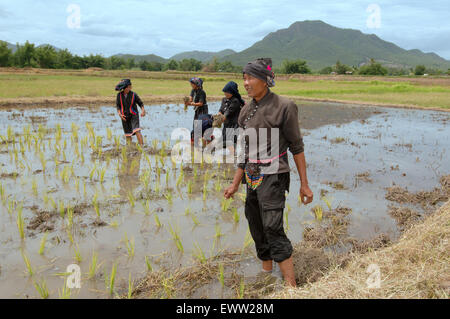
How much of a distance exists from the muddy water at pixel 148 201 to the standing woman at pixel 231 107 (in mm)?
751

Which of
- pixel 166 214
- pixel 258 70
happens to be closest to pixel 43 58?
pixel 166 214

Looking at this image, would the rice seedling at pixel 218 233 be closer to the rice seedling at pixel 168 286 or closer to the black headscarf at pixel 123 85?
the rice seedling at pixel 168 286

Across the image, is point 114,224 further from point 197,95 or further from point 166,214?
point 197,95

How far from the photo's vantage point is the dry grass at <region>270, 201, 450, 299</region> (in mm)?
1980

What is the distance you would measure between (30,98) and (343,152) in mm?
13390

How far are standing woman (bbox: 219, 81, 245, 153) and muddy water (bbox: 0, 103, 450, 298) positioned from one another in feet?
2.47

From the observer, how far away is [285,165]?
2.33m

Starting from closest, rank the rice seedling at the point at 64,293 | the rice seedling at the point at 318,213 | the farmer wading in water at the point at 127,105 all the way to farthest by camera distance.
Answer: the rice seedling at the point at 64,293 → the rice seedling at the point at 318,213 → the farmer wading in water at the point at 127,105

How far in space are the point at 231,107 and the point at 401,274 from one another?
159 inches

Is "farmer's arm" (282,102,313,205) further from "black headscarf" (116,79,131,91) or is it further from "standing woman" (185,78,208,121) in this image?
"black headscarf" (116,79,131,91)

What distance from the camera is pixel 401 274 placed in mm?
2229

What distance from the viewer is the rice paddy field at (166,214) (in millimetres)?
2633

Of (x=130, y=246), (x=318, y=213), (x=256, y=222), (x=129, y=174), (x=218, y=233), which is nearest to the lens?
(x=256, y=222)

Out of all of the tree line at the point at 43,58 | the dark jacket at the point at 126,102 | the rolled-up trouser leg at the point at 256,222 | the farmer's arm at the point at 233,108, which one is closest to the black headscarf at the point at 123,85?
the dark jacket at the point at 126,102
